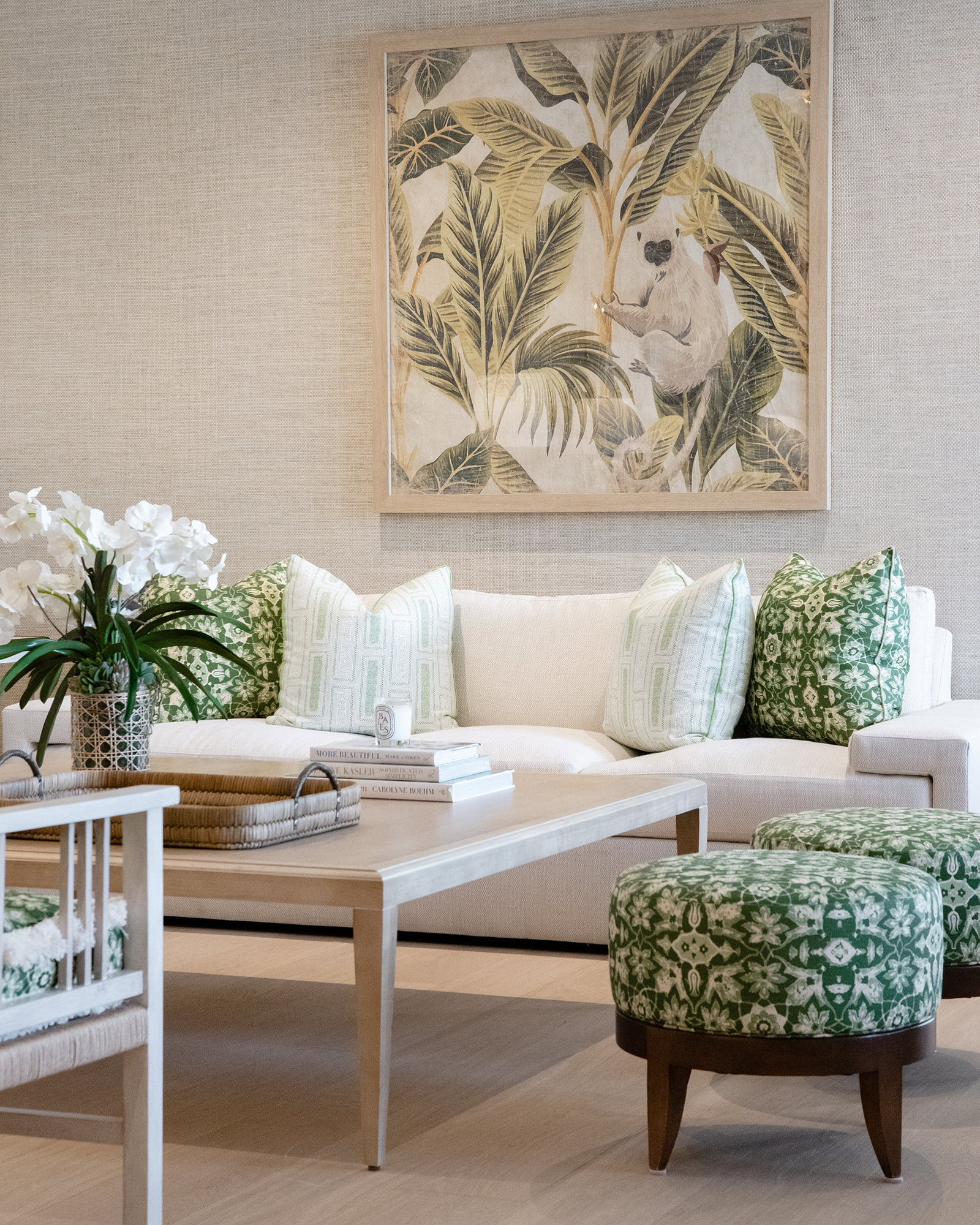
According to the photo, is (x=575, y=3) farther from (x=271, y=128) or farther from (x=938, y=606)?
(x=938, y=606)

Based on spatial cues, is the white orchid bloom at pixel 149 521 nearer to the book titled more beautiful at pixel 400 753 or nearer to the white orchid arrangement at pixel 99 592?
the white orchid arrangement at pixel 99 592

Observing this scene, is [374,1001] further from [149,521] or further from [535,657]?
[535,657]

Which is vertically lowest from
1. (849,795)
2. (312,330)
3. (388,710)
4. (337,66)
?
(849,795)

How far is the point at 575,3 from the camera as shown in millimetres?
4426

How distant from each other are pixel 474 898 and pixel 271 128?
2.54 m

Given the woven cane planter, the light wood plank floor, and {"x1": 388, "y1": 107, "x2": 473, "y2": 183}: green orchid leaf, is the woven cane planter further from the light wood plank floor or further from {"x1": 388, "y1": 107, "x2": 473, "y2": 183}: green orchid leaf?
{"x1": 388, "y1": 107, "x2": 473, "y2": 183}: green orchid leaf

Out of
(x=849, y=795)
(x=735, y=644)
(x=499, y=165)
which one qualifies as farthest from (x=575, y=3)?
(x=849, y=795)

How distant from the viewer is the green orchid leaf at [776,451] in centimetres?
423

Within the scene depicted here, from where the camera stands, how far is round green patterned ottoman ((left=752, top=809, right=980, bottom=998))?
2459mm


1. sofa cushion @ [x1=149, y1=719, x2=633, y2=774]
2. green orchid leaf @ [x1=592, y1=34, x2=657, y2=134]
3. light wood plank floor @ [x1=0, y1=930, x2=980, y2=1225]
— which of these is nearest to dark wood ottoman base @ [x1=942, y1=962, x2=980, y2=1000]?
light wood plank floor @ [x1=0, y1=930, x2=980, y2=1225]

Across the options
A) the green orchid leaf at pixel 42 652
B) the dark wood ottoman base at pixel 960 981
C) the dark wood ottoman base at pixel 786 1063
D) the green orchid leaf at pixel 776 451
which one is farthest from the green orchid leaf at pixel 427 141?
the dark wood ottoman base at pixel 786 1063

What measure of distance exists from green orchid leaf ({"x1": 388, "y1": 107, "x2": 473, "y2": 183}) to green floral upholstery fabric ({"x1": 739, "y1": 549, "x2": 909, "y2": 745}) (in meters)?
1.77

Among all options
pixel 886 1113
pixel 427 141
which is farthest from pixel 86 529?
pixel 427 141

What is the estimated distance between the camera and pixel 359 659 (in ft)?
13.2
